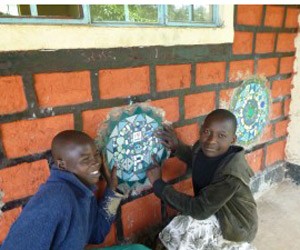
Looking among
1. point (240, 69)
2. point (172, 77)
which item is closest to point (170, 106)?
point (172, 77)

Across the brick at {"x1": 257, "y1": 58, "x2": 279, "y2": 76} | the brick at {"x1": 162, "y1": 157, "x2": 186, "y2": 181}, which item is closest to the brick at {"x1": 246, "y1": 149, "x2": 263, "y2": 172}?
the brick at {"x1": 257, "y1": 58, "x2": 279, "y2": 76}

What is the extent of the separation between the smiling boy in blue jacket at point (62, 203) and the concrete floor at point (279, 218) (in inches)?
64.8

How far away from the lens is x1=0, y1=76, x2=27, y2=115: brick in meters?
1.33

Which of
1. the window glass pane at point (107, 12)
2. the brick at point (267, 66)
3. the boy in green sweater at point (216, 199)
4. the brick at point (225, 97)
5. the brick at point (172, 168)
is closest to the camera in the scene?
the window glass pane at point (107, 12)

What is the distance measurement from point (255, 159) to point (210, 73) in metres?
1.14

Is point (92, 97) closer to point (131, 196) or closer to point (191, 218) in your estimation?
point (131, 196)

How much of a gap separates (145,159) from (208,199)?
0.50 metres

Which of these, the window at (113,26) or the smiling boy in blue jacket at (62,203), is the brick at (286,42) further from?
the smiling boy in blue jacket at (62,203)

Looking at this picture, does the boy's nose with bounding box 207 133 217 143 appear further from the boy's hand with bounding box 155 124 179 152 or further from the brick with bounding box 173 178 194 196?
the brick with bounding box 173 178 194 196

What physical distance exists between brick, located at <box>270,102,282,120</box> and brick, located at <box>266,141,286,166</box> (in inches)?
11.7

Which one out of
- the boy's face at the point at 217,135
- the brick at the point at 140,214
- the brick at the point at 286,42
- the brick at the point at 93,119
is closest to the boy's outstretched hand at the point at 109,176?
the brick at the point at 93,119

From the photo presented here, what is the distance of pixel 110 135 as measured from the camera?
69.5 inches

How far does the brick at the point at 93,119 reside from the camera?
1.65m

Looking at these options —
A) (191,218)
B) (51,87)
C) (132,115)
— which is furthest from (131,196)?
(51,87)
